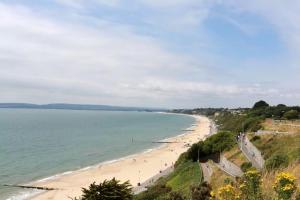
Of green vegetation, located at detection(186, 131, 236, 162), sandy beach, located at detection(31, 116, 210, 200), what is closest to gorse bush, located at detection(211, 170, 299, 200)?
sandy beach, located at detection(31, 116, 210, 200)

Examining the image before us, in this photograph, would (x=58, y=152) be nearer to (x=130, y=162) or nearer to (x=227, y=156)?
(x=130, y=162)

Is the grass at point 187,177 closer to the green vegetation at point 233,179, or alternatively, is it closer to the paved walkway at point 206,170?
the green vegetation at point 233,179

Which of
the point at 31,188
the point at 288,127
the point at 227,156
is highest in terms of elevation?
the point at 288,127

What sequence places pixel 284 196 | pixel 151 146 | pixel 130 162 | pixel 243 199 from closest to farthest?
1. pixel 284 196
2. pixel 243 199
3. pixel 130 162
4. pixel 151 146

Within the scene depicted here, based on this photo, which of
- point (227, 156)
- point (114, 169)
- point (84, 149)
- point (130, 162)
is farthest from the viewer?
point (84, 149)

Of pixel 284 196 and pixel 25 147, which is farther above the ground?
pixel 284 196

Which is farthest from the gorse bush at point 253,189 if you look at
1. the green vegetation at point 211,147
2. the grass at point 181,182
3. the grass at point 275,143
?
the green vegetation at point 211,147

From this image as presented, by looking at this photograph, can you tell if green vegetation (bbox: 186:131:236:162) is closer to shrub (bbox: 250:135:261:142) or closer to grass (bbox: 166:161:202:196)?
shrub (bbox: 250:135:261:142)

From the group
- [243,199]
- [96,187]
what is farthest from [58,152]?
[243,199]

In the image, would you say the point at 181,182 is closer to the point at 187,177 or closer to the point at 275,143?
the point at 187,177
